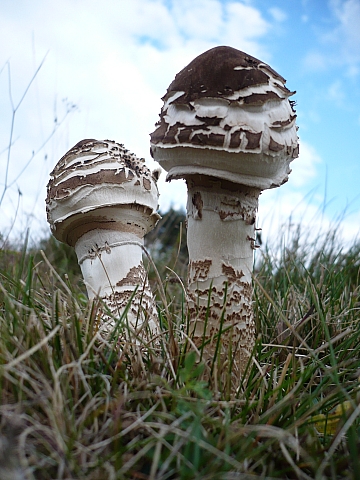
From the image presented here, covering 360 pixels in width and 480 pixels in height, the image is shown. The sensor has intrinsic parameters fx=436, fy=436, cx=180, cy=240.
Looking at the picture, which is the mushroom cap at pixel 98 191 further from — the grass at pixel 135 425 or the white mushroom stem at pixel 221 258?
the grass at pixel 135 425

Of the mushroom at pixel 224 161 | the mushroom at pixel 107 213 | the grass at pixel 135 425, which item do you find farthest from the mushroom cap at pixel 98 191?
the grass at pixel 135 425

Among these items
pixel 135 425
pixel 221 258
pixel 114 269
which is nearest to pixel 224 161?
pixel 221 258

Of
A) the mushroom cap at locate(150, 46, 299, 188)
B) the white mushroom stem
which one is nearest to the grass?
the white mushroom stem

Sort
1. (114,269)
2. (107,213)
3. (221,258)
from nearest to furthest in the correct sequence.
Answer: (221,258) < (107,213) < (114,269)

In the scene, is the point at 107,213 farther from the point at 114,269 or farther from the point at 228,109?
the point at 228,109

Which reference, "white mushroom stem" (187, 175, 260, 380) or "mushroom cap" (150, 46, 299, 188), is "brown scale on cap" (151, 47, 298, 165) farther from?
"white mushroom stem" (187, 175, 260, 380)
